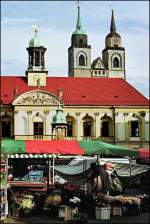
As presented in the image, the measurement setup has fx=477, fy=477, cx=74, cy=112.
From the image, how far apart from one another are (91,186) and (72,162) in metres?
1.80

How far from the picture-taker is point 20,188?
60.9ft

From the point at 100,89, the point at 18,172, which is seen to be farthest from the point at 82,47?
the point at 18,172

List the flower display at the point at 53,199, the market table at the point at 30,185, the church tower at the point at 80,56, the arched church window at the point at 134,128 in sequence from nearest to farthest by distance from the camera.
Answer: the flower display at the point at 53,199, the market table at the point at 30,185, the arched church window at the point at 134,128, the church tower at the point at 80,56

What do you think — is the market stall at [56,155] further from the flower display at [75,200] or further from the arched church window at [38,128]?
the arched church window at [38,128]

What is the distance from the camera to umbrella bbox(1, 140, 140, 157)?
1599cm

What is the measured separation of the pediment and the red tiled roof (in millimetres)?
1269

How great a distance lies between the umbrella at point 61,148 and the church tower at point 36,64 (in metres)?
31.6

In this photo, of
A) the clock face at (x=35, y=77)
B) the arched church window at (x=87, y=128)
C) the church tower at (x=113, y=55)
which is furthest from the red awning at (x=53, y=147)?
the church tower at (x=113, y=55)

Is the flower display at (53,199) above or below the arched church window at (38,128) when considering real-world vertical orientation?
below

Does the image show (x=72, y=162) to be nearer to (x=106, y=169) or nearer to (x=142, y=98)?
(x=106, y=169)

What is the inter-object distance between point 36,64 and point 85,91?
579 cm

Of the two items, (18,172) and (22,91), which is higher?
(22,91)

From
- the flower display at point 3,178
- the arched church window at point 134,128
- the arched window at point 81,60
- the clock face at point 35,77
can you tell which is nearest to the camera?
the flower display at point 3,178

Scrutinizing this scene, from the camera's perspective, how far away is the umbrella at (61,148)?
1599 centimetres
